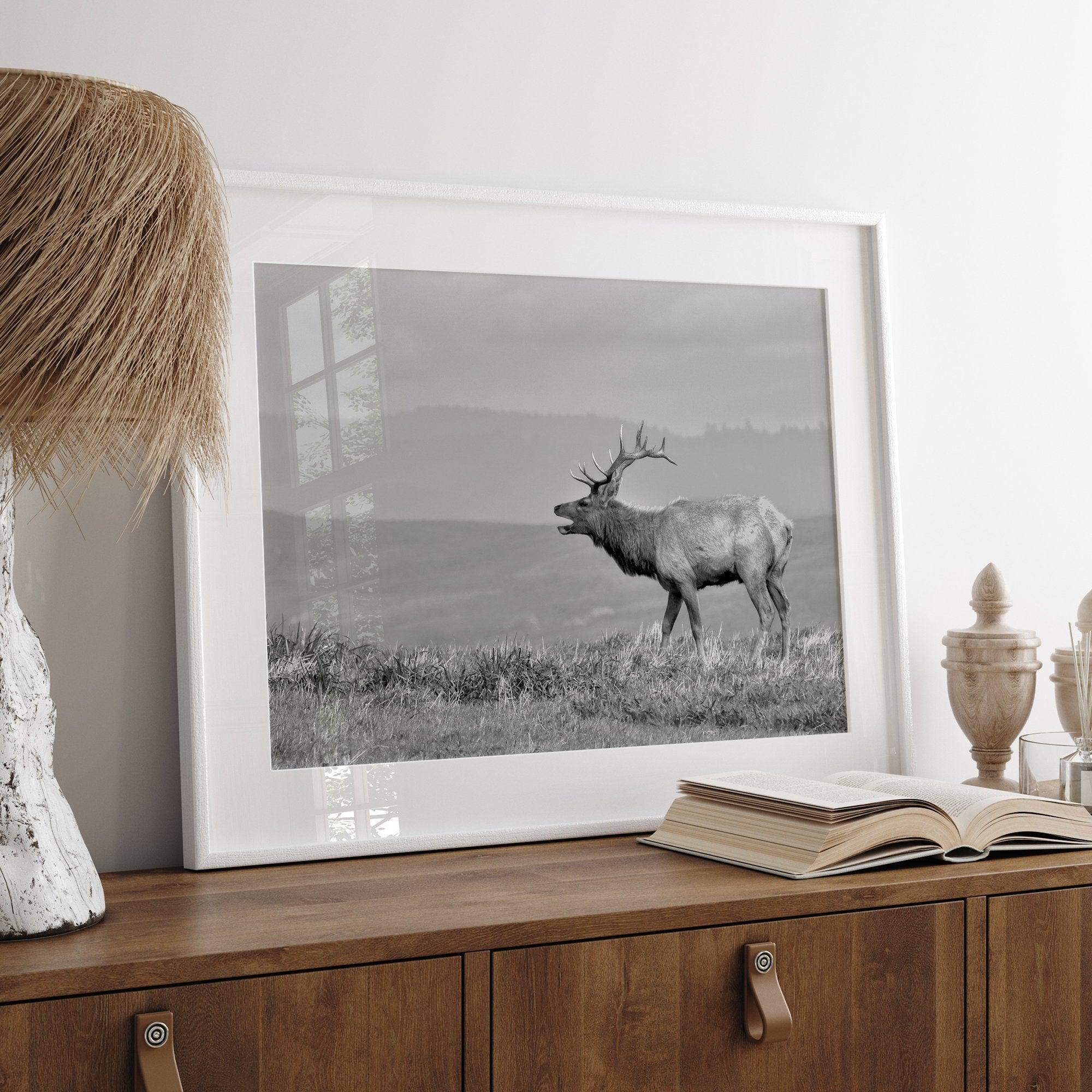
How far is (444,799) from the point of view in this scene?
1373mm

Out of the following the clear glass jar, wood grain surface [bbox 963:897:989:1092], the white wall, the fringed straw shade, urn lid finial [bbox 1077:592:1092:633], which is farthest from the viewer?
urn lid finial [bbox 1077:592:1092:633]

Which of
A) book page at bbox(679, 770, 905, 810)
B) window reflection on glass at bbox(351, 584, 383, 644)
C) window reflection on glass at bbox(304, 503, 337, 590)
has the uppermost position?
window reflection on glass at bbox(304, 503, 337, 590)

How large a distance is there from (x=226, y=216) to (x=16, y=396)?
1.66 ft

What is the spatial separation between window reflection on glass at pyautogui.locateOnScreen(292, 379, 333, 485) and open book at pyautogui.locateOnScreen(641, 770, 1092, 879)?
0.59 meters

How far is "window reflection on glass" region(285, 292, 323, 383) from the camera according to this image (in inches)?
53.4

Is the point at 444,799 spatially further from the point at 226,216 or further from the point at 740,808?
the point at 226,216

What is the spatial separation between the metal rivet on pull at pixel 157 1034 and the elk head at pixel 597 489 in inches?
29.9

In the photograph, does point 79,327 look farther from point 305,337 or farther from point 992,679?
point 992,679

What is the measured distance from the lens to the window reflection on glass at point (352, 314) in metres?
1.38

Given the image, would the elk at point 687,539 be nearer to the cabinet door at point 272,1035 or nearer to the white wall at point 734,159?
the white wall at point 734,159

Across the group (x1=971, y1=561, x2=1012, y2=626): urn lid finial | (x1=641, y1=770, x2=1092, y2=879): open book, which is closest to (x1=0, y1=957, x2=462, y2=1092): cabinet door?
(x1=641, y1=770, x2=1092, y2=879): open book

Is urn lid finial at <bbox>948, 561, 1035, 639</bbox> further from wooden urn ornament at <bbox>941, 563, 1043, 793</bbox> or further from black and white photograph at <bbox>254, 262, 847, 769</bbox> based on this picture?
black and white photograph at <bbox>254, 262, 847, 769</bbox>

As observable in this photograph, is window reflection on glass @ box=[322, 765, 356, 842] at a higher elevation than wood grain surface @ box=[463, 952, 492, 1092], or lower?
higher

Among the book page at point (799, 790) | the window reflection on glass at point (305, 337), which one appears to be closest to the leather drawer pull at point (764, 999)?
the book page at point (799, 790)
